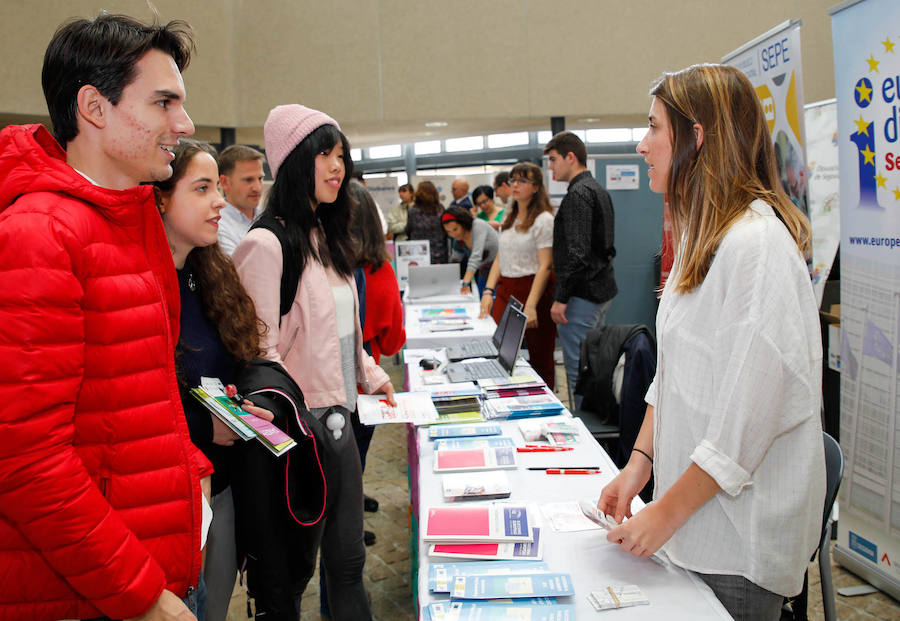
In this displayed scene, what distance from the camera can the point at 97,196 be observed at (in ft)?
3.24

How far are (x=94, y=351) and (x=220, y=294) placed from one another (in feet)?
1.92

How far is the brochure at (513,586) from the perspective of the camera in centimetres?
117

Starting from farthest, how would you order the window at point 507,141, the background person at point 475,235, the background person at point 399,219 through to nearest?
the window at point 507,141, the background person at point 399,219, the background person at point 475,235

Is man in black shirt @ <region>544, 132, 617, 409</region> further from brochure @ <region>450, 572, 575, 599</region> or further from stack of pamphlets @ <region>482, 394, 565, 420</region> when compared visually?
brochure @ <region>450, 572, 575, 599</region>

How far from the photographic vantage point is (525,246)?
4.29 m

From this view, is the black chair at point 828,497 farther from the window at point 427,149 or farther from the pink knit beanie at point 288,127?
the window at point 427,149

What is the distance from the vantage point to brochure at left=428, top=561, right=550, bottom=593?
1.23 m

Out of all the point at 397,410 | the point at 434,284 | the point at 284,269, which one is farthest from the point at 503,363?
the point at 434,284

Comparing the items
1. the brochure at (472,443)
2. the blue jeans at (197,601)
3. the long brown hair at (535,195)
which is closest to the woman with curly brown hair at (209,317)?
the blue jeans at (197,601)

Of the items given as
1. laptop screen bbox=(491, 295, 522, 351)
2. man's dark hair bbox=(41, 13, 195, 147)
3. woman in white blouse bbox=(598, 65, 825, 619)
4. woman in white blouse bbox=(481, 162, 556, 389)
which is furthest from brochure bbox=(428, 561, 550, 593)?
woman in white blouse bbox=(481, 162, 556, 389)

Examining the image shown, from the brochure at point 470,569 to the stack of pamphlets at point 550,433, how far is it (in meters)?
0.71

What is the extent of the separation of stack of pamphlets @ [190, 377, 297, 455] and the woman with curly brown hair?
35 mm

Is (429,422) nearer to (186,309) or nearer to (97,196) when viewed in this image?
(186,309)

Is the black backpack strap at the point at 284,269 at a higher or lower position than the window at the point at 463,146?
lower
